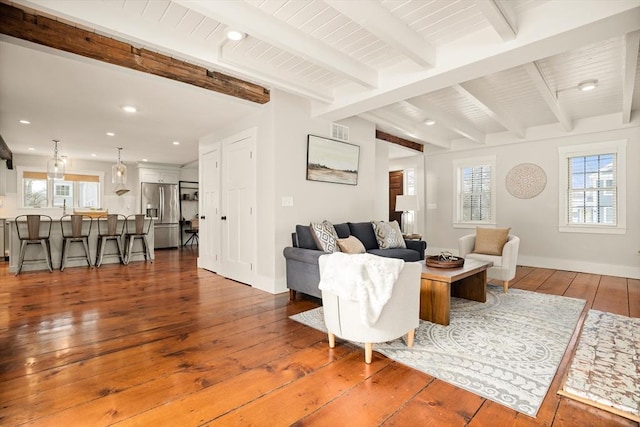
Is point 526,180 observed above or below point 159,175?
below

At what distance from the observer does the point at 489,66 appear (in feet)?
9.19

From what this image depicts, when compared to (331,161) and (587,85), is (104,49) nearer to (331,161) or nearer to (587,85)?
(331,161)

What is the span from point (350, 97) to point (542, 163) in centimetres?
422

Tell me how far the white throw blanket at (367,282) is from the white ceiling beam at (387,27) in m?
1.70

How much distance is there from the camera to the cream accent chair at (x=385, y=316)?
2135 millimetres

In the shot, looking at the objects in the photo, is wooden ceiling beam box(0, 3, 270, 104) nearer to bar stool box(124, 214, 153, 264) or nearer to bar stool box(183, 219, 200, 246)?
bar stool box(124, 214, 153, 264)

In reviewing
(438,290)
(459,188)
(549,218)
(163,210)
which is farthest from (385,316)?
(163,210)

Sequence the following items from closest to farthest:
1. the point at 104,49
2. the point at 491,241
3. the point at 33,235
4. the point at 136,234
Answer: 1. the point at 104,49
2. the point at 491,241
3. the point at 33,235
4. the point at 136,234

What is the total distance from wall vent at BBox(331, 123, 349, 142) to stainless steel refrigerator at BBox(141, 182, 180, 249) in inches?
243

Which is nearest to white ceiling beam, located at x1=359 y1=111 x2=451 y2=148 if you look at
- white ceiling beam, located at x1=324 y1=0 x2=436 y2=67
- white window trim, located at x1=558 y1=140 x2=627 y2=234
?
white ceiling beam, located at x1=324 y1=0 x2=436 y2=67

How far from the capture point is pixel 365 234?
4.62m

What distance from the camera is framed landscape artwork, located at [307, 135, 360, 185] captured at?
4453mm

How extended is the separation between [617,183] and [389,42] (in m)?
5.06

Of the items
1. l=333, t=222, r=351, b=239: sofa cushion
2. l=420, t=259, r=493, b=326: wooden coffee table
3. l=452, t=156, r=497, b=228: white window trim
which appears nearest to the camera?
l=420, t=259, r=493, b=326: wooden coffee table
